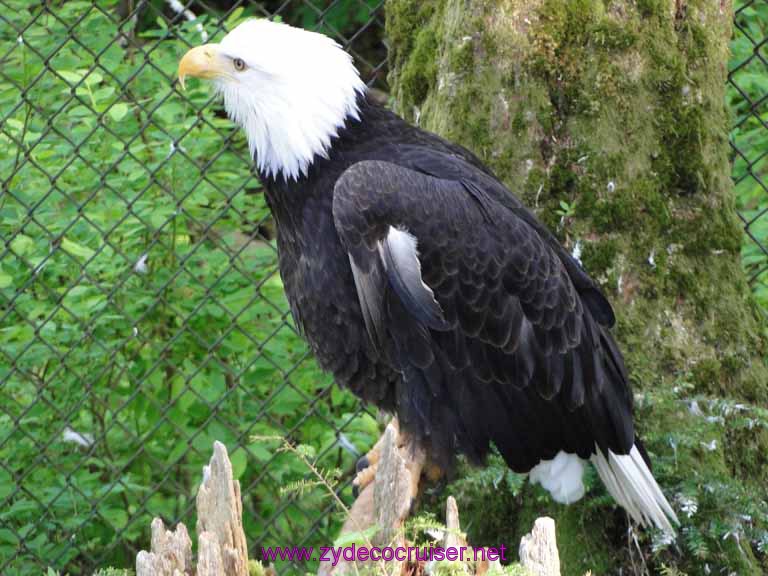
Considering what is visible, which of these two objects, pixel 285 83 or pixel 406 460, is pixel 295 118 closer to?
pixel 285 83

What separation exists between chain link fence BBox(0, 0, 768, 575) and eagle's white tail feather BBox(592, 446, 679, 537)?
120 centimetres

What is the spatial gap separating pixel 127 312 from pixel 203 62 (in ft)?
4.31

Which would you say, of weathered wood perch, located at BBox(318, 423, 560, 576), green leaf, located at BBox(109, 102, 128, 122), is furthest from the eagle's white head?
weathered wood perch, located at BBox(318, 423, 560, 576)

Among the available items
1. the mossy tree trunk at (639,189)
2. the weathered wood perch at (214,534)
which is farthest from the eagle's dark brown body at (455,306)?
the weathered wood perch at (214,534)

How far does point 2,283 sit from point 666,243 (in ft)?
7.59

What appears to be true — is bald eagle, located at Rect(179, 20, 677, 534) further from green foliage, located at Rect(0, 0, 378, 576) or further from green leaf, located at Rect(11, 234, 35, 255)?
Result: green leaf, located at Rect(11, 234, 35, 255)

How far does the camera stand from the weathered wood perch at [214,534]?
2.57m

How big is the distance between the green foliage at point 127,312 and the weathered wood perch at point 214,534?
1894 millimetres

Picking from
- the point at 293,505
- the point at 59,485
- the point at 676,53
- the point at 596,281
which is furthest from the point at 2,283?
the point at 676,53

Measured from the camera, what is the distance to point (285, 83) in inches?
145

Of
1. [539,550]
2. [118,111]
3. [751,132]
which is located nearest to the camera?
[539,550]

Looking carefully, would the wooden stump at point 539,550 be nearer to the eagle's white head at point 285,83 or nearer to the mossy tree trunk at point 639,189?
the mossy tree trunk at point 639,189

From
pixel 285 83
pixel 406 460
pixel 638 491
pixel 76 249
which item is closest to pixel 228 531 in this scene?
pixel 406 460

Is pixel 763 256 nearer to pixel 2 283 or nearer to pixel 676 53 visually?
pixel 676 53
